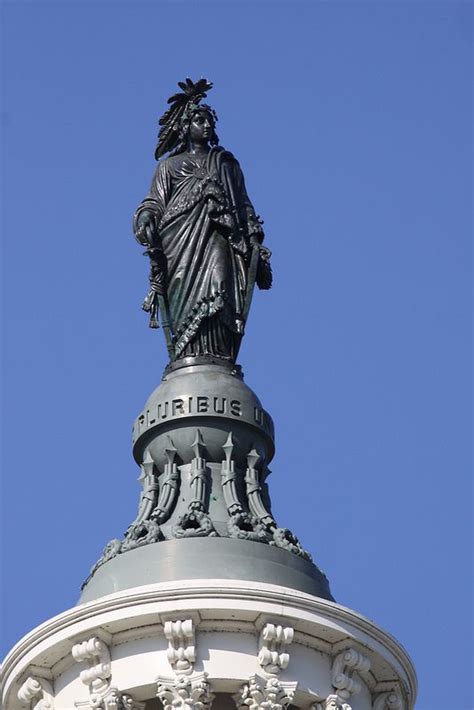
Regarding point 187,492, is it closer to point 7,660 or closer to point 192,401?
point 192,401

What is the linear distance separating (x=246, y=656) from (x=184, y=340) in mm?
5462

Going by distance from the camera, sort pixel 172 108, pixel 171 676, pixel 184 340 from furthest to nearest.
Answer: pixel 172 108
pixel 184 340
pixel 171 676

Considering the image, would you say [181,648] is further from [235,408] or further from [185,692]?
[235,408]

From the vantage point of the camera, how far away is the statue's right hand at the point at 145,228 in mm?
25984

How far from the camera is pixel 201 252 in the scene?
1024 inches

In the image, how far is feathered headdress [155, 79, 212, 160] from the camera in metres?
28.0

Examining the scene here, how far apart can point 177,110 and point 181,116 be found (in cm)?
19

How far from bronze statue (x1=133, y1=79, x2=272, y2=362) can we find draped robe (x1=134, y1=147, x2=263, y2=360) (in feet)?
0.04

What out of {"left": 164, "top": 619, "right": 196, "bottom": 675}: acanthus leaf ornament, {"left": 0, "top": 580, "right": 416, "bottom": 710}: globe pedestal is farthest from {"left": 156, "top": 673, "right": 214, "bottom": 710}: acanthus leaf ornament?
{"left": 164, "top": 619, "right": 196, "bottom": 675}: acanthus leaf ornament

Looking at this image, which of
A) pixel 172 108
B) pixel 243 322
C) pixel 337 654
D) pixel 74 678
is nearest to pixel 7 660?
pixel 74 678

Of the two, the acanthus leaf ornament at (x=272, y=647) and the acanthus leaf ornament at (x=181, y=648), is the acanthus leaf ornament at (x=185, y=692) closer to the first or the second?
the acanthus leaf ornament at (x=181, y=648)

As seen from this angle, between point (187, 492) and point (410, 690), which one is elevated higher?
point (187, 492)

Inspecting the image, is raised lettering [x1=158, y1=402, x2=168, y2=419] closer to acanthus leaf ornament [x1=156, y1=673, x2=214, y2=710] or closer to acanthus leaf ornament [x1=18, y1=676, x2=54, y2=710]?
acanthus leaf ornament [x1=18, y1=676, x2=54, y2=710]

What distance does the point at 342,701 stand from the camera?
21.8 metres
